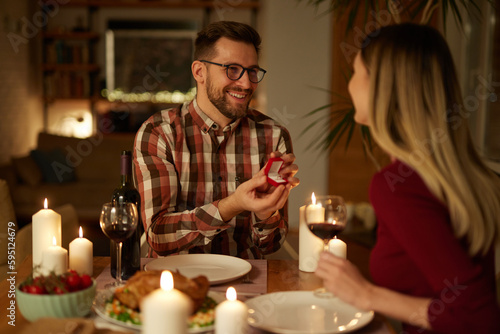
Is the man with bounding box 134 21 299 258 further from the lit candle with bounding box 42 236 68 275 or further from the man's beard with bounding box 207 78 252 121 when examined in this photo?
the lit candle with bounding box 42 236 68 275

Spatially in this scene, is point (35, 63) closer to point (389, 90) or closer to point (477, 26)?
point (477, 26)

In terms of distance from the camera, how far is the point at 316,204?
127 centimetres

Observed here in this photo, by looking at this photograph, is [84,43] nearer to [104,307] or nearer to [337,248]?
[337,248]

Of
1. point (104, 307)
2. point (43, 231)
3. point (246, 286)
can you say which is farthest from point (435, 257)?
point (43, 231)

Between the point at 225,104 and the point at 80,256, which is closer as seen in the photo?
the point at 80,256

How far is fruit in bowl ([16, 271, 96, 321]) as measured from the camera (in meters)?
1.08

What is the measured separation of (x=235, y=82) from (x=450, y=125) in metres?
1.06

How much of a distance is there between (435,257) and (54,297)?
0.73 meters

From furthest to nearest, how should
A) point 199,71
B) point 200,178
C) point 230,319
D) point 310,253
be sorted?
point 199,71, point 200,178, point 310,253, point 230,319

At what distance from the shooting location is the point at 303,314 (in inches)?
45.4

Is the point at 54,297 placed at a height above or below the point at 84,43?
below

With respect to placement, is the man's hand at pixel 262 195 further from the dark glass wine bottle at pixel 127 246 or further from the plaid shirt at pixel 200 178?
the dark glass wine bottle at pixel 127 246

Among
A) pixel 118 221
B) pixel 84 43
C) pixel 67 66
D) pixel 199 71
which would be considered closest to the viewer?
pixel 118 221

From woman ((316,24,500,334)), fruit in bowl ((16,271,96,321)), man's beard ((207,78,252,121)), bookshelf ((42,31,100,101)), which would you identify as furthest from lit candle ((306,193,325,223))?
bookshelf ((42,31,100,101))
